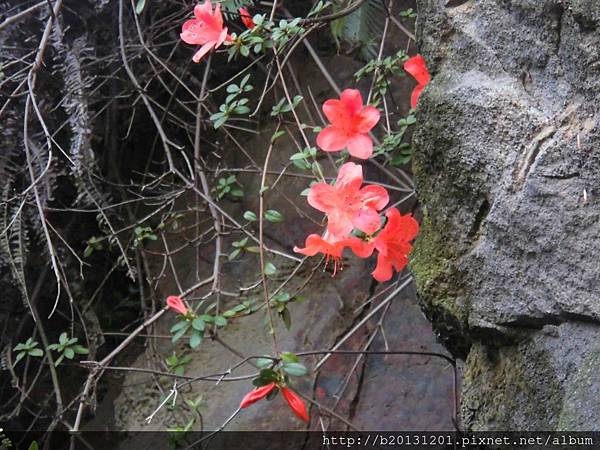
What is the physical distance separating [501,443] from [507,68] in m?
0.61

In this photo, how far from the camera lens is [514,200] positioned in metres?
1.21

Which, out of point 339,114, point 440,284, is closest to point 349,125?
point 339,114

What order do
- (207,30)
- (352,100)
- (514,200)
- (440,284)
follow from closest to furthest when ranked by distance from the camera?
(514,200)
(440,284)
(352,100)
(207,30)

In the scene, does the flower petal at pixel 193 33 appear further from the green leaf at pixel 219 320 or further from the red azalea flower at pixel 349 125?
the green leaf at pixel 219 320

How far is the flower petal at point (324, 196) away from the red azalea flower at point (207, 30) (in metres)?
0.46

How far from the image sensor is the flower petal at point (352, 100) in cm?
169

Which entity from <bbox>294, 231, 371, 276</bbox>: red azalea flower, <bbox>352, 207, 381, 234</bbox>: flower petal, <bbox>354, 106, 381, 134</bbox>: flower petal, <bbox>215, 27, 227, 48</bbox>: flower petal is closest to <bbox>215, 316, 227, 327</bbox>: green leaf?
<bbox>294, 231, 371, 276</bbox>: red azalea flower

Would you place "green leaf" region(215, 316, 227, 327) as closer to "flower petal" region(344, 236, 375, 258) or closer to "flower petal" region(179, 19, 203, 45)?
"flower petal" region(344, 236, 375, 258)

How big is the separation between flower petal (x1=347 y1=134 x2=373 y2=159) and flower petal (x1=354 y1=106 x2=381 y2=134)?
16mm

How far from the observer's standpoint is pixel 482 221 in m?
1.27

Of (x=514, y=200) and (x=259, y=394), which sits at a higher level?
(x=514, y=200)

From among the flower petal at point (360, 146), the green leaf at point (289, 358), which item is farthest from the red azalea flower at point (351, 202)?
the green leaf at point (289, 358)

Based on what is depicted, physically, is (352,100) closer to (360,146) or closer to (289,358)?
(360,146)

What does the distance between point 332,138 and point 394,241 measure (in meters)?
0.28
